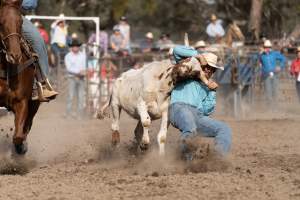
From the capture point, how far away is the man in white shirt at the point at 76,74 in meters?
18.9

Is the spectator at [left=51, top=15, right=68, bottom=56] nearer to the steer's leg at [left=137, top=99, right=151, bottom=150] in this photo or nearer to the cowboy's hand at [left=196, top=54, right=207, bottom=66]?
the steer's leg at [left=137, top=99, right=151, bottom=150]

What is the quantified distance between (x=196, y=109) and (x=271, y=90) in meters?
10.2

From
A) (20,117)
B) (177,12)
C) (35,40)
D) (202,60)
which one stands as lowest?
(20,117)

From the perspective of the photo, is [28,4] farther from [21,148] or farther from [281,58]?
[281,58]

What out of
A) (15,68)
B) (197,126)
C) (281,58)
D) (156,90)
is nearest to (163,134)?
(156,90)

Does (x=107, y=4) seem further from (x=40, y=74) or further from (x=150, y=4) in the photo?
(x=40, y=74)

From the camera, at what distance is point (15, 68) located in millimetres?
9641

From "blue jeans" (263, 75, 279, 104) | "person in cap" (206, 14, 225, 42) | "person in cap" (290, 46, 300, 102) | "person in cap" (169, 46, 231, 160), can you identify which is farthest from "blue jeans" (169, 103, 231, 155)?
"person in cap" (206, 14, 225, 42)

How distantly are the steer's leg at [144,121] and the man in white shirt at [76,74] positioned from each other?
8.62 meters

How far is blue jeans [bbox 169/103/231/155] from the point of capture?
9578mm

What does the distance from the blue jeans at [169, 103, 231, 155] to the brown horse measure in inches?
66.4

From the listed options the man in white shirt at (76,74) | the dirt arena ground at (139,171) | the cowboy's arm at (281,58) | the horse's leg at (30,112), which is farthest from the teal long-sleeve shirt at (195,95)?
the cowboy's arm at (281,58)

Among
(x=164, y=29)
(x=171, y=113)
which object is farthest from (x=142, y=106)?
(x=164, y=29)

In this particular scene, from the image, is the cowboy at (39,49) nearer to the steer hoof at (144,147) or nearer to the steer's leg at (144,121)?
the steer's leg at (144,121)
